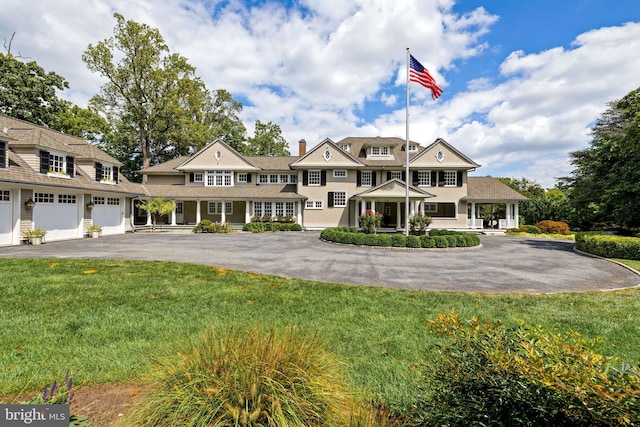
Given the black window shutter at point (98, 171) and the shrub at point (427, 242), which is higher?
the black window shutter at point (98, 171)

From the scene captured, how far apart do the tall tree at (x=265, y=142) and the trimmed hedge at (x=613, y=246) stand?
4494 centimetres

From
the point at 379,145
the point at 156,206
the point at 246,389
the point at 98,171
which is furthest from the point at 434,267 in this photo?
the point at 98,171

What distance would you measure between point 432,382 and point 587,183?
3320 cm

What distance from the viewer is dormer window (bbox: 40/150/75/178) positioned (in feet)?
58.2

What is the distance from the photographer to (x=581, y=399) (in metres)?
1.40

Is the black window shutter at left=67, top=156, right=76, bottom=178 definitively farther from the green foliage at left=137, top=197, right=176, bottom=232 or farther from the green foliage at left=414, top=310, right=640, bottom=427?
the green foliage at left=414, top=310, right=640, bottom=427

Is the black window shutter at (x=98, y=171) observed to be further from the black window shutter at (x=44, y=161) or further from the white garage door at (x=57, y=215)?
the black window shutter at (x=44, y=161)

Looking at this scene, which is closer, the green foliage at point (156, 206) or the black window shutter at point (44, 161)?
the black window shutter at point (44, 161)

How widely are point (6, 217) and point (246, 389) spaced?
20794 mm

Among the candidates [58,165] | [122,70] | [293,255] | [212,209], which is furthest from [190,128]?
[293,255]

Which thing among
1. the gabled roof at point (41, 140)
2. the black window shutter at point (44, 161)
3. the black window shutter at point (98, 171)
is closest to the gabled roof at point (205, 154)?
the gabled roof at point (41, 140)

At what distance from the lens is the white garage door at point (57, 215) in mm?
17188

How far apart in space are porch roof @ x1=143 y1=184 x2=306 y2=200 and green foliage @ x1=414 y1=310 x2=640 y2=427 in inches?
1051

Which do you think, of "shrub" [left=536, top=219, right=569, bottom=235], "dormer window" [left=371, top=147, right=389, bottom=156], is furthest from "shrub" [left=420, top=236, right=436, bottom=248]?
"shrub" [left=536, top=219, right=569, bottom=235]
